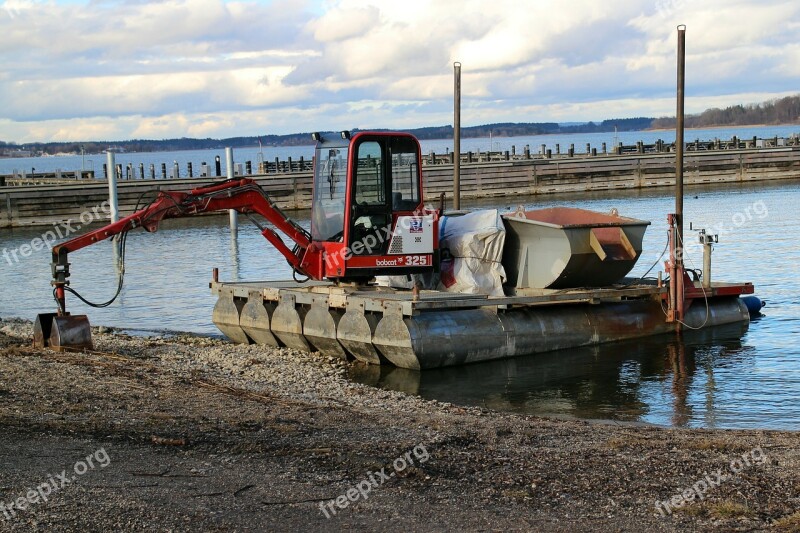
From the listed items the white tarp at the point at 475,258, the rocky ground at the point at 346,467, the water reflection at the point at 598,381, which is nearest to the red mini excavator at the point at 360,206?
the white tarp at the point at 475,258

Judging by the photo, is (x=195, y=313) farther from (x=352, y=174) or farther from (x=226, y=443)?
(x=226, y=443)

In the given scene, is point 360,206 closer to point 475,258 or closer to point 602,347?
point 475,258

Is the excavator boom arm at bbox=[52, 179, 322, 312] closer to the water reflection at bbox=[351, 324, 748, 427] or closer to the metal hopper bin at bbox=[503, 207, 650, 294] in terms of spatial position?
the water reflection at bbox=[351, 324, 748, 427]

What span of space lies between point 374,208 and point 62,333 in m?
5.00

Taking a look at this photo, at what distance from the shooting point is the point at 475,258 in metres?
17.2

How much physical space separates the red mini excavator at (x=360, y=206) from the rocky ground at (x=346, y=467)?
418cm

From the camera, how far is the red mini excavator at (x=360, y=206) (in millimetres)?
16016

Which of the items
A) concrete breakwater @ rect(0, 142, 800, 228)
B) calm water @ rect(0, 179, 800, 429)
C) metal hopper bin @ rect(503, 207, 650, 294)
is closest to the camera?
calm water @ rect(0, 179, 800, 429)

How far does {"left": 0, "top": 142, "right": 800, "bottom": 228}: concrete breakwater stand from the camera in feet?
156

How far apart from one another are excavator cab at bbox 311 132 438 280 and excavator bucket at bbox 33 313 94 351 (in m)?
3.91

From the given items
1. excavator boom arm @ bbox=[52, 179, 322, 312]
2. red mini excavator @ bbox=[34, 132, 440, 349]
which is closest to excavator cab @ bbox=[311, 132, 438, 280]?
red mini excavator @ bbox=[34, 132, 440, 349]

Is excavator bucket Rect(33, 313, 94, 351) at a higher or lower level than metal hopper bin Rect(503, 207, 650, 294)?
lower

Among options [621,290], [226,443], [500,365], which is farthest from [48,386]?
[621,290]

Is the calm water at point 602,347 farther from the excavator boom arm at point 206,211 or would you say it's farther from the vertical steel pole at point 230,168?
the excavator boom arm at point 206,211
